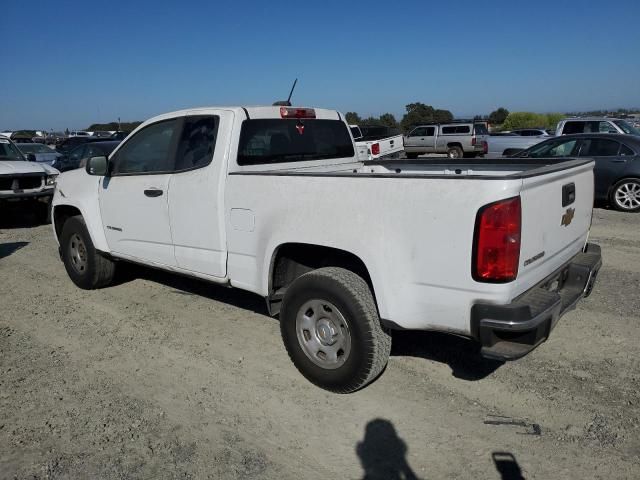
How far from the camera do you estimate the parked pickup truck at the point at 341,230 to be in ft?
9.18

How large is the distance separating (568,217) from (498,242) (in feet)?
3.35

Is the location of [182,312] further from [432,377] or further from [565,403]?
[565,403]

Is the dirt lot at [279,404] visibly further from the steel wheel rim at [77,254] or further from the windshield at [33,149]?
the windshield at [33,149]

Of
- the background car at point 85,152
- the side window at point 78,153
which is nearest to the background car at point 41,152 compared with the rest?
the background car at point 85,152

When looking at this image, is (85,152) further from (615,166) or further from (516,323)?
(516,323)

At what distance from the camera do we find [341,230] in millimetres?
3285

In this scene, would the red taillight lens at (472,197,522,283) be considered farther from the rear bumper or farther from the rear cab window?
the rear cab window

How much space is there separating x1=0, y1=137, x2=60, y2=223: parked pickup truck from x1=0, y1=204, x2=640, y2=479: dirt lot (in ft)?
18.7

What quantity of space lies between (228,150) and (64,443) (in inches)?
90.1

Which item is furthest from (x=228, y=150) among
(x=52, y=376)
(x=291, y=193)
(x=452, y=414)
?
(x=452, y=414)

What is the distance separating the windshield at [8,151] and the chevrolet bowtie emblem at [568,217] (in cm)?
1114

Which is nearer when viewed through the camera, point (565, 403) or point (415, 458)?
point (415, 458)

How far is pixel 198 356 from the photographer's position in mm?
4211

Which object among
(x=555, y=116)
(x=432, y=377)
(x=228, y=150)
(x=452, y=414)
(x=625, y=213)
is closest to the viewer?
(x=452, y=414)
